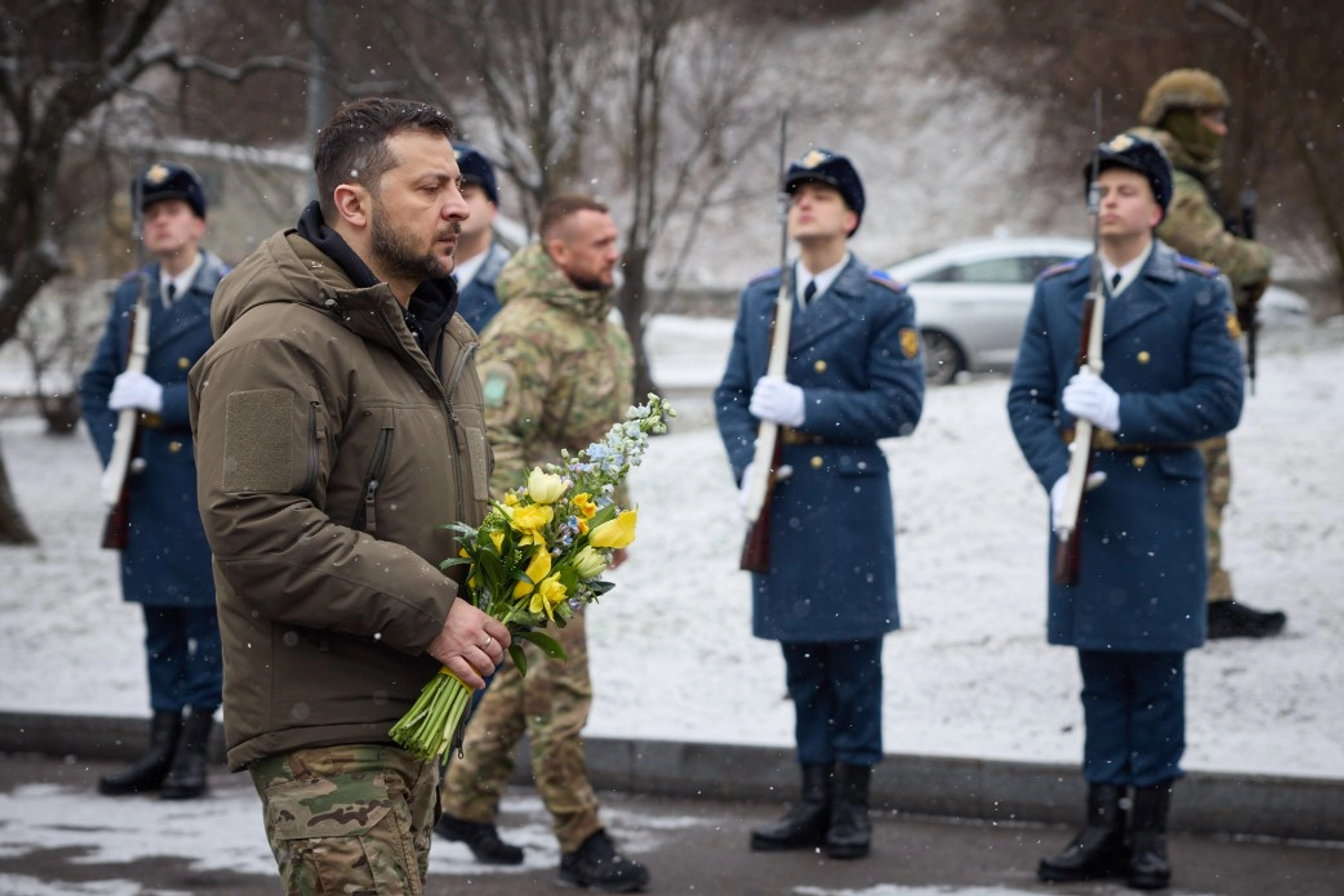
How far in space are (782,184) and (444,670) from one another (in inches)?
138

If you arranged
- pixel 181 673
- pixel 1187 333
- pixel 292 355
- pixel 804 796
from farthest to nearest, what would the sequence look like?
pixel 181 673 → pixel 804 796 → pixel 1187 333 → pixel 292 355

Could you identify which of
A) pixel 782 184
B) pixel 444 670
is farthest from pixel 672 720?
pixel 444 670

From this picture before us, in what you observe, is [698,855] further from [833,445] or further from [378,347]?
[378,347]

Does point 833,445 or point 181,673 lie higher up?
point 833,445

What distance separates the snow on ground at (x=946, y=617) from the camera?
24.2 feet

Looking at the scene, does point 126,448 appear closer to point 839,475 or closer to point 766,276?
point 766,276

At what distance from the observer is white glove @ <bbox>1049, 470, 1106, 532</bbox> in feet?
19.3

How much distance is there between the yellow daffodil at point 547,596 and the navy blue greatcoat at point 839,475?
2.90 m

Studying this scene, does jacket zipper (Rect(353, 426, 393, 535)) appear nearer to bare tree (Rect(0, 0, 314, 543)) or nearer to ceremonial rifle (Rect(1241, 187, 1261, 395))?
ceremonial rifle (Rect(1241, 187, 1261, 395))

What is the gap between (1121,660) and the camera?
6008 millimetres

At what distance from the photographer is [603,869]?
5891 millimetres

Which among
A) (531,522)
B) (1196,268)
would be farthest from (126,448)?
(531,522)

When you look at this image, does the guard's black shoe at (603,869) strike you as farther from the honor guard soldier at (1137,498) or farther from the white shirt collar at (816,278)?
the white shirt collar at (816,278)

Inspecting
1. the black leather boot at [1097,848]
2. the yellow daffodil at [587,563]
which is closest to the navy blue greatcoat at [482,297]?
the black leather boot at [1097,848]
